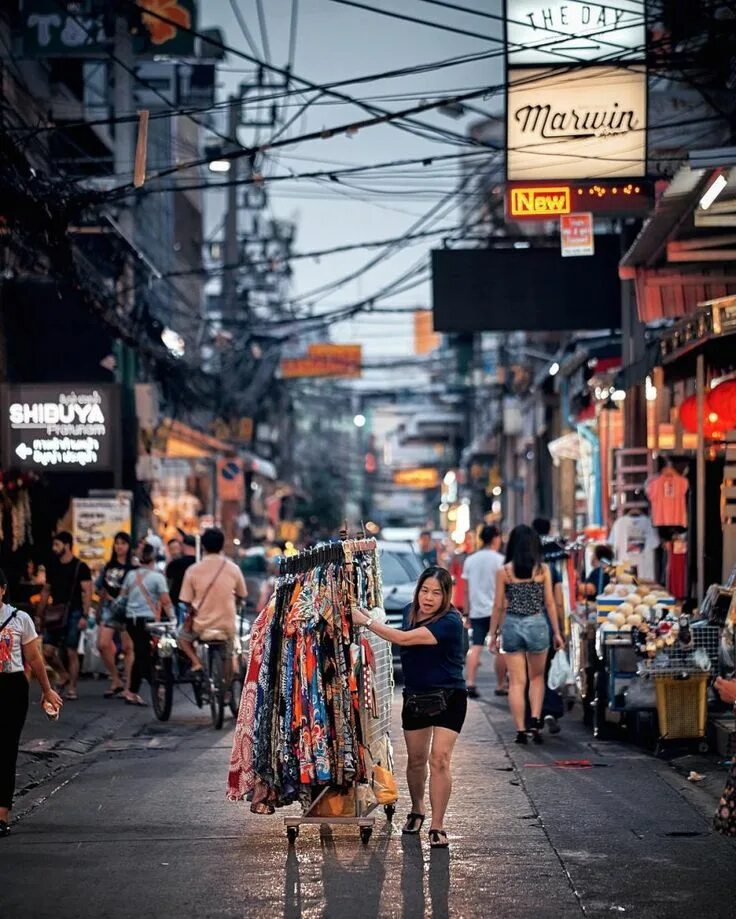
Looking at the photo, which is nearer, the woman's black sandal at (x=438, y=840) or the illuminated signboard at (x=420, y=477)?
the woman's black sandal at (x=438, y=840)

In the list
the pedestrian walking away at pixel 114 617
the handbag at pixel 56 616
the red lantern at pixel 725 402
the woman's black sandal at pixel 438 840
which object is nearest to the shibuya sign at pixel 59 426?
the pedestrian walking away at pixel 114 617

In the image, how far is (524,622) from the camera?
44.1ft

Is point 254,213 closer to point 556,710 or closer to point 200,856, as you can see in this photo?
point 556,710

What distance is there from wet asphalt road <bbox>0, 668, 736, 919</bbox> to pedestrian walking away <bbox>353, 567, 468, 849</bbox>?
13.1 inches

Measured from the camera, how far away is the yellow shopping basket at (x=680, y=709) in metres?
12.6

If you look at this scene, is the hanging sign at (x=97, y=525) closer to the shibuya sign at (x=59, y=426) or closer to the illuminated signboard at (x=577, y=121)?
the shibuya sign at (x=59, y=426)

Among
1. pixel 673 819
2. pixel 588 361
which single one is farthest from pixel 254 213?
pixel 673 819

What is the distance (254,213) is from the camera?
65.8 metres

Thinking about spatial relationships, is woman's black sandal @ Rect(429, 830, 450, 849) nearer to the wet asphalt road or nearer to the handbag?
the wet asphalt road

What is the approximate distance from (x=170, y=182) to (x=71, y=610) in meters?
23.4

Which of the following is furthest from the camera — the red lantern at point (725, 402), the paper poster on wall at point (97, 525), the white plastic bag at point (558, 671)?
the paper poster on wall at point (97, 525)

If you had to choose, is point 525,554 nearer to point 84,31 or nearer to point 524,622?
point 524,622

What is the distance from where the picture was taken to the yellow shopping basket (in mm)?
12648

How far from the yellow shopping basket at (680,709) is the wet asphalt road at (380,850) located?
1.14 ft
